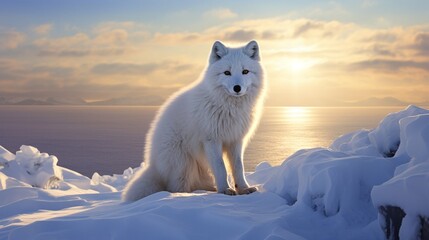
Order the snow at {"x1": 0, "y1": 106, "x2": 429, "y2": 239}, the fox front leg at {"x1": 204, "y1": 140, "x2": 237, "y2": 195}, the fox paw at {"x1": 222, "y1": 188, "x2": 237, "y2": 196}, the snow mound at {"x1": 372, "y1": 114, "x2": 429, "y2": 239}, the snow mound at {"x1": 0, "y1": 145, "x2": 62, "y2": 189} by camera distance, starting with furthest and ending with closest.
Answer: the snow mound at {"x1": 0, "y1": 145, "x2": 62, "y2": 189}
the fox front leg at {"x1": 204, "y1": 140, "x2": 237, "y2": 195}
the fox paw at {"x1": 222, "y1": 188, "x2": 237, "y2": 196}
the snow at {"x1": 0, "y1": 106, "x2": 429, "y2": 239}
the snow mound at {"x1": 372, "y1": 114, "x2": 429, "y2": 239}

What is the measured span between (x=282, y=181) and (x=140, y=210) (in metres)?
1.61

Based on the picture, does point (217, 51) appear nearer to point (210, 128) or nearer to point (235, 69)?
point (235, 69)

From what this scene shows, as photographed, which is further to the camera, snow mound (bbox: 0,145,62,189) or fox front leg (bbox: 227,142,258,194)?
snow mound (bbox: 0,145,62,189)

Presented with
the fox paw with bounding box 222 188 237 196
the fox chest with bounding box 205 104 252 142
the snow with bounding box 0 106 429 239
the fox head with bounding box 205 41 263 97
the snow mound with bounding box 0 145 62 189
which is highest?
the fox head with bounding box 205 41 263 97

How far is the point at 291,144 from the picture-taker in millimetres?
86750

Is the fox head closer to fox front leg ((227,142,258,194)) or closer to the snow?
fox front leg ((227,142,258,194))

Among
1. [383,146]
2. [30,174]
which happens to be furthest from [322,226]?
[30,174]

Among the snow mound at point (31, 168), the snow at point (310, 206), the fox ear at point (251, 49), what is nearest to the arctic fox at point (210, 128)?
the fox ear at point (251, 49)

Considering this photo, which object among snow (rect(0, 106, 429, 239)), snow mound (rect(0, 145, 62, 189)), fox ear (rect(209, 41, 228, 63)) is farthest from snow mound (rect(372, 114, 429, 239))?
snow mound (rect(0, 145, 62, 189))

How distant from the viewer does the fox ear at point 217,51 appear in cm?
513

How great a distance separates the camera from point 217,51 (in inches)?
203

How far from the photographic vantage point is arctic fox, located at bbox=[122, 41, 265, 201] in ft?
16.6

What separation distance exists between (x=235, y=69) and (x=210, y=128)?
0.83m

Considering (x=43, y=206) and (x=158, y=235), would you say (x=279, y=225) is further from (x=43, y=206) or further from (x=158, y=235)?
(x=43, y=206)
